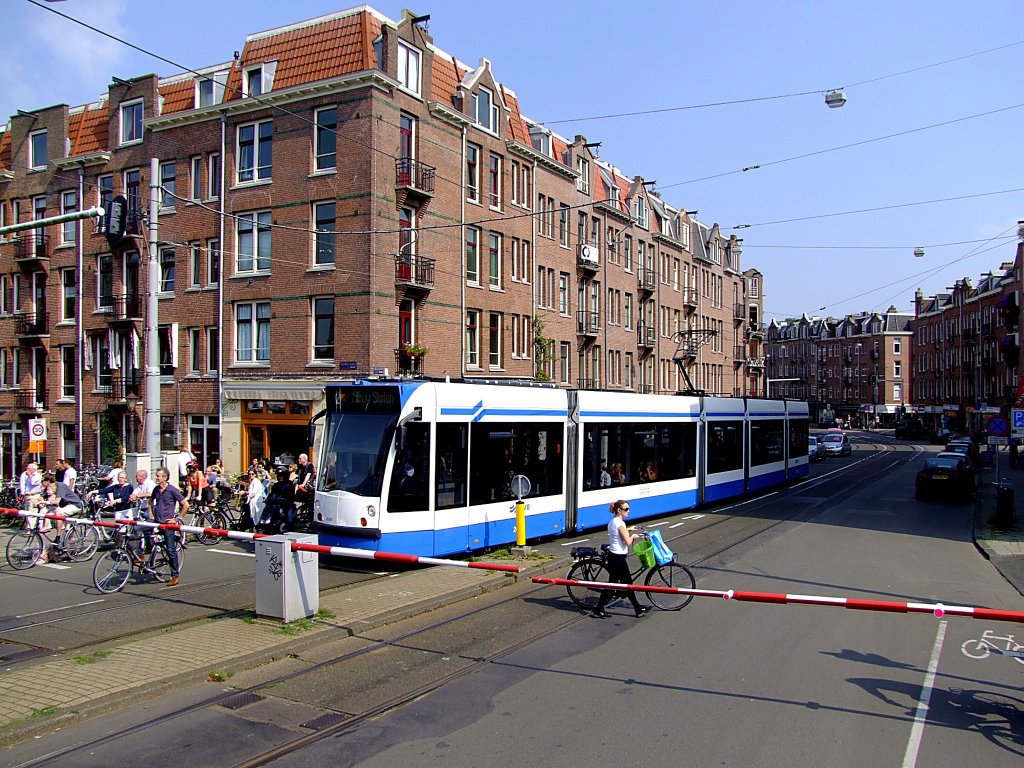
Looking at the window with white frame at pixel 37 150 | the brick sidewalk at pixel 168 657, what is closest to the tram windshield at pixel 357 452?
the brick sidewalk at pixel 168 657

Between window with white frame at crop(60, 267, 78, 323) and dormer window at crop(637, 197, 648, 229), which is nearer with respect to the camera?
window with white frame at crop(60, 267, 78, 323)

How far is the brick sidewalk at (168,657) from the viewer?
261 inches

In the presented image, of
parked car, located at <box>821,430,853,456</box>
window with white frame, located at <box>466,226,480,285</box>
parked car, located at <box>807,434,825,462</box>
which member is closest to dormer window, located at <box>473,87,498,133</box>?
window with white frame, located at <box>466,226,480,285</box>

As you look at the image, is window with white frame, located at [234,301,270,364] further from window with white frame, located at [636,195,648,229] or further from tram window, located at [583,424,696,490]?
window with white frame, located at [636,195,648,229]

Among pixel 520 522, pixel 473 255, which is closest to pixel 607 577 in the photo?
pixel 520 522

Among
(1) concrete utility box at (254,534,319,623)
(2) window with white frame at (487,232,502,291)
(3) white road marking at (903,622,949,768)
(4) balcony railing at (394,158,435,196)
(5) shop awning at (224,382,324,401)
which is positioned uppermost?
(4) balcony railing at (394,158,435,196)

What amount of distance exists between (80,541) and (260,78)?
18.6 meters

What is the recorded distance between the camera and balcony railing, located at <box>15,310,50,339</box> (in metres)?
33.0

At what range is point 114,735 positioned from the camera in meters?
6.23

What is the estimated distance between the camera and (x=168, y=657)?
26.0 ft

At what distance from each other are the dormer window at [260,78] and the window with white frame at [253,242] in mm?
4081

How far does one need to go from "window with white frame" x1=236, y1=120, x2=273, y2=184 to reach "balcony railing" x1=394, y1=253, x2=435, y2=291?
18.7 feet

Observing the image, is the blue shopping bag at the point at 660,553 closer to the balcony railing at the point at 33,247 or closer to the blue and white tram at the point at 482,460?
the blue and white tram at the point at 482,460

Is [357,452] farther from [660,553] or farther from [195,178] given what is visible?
[195,178]
